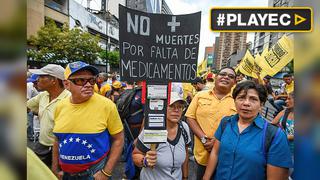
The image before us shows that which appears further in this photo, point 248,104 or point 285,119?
point 285,119

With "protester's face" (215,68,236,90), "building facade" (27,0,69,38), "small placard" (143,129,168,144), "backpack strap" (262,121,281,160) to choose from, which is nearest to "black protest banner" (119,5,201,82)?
"small placard" (143,129,168,144)

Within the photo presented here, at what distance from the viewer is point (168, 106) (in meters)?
2.68

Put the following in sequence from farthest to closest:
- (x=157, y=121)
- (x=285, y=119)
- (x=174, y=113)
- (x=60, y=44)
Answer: (x=60, y=44) → (x=285, y=119) → (x=174, y=113) → (x=157, y=121)

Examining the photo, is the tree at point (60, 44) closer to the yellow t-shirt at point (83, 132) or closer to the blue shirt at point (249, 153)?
the yellow t-shirt at point (83, 132)

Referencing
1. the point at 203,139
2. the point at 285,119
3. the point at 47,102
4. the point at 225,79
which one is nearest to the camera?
the point at 47,102

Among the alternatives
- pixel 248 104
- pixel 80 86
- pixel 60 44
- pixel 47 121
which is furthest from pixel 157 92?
pixel 60 44

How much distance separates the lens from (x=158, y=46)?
2.52 meters

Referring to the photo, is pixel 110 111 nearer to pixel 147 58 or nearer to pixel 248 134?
pixel 147 58

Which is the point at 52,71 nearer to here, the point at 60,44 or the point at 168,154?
the point at 168,154

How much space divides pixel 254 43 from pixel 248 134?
9421 centimetres

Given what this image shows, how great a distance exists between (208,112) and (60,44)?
25341 mm

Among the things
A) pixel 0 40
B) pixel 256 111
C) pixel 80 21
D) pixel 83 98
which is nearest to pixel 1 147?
pixel 0 40

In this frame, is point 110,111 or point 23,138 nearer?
point 23,138

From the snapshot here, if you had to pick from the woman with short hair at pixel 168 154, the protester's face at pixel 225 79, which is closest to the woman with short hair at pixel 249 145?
the woman with short hair at pixel 168 154
